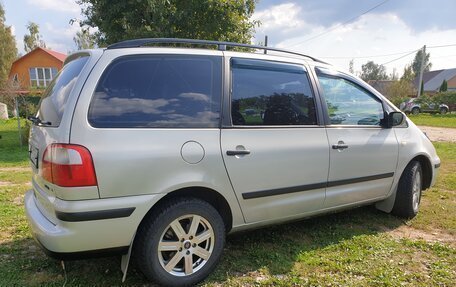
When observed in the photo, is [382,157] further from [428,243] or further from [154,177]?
[154,177]

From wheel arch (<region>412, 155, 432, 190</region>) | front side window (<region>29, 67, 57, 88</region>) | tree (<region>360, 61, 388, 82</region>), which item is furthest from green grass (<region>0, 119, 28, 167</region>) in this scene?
tree (<region>360, 61, 388, 82</region>)

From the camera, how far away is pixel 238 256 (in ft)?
11.0

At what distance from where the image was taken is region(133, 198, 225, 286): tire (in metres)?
2.58

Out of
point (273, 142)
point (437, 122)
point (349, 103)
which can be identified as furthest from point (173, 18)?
point (437, 122)

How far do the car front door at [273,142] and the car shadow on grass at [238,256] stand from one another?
423 mm

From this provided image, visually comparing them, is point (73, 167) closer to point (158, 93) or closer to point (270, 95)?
point (158, 93)

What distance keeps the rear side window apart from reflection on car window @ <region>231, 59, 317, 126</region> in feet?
0.69

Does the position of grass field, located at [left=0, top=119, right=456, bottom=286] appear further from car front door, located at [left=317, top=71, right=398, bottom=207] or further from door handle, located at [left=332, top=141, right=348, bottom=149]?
door handle, located at [left=332, top=141, right=348, bottom=149]

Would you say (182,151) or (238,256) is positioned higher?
(182,151)

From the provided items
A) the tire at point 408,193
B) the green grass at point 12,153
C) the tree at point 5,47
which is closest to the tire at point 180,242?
the tire at point 408,193

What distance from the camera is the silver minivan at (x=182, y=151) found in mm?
2373

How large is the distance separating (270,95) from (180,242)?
1.48 metres

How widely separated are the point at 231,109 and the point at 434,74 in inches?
3088

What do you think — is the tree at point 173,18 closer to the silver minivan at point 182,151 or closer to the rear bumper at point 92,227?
the silver minivan at point 182,151
